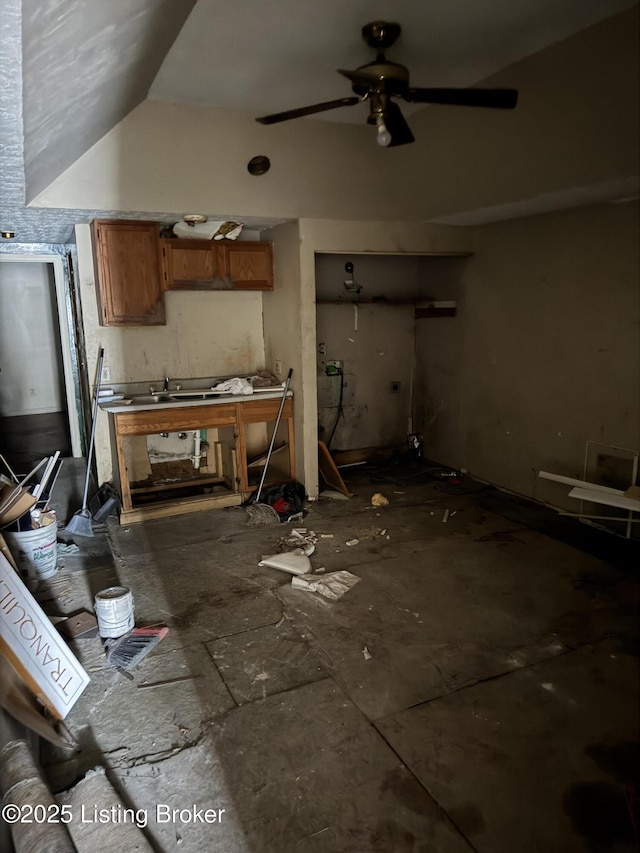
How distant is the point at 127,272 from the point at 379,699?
135 inches

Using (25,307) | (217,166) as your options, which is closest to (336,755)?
(217,166)

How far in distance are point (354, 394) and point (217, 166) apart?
2526 mm

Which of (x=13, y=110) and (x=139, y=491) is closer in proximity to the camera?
(x=13, y=110)

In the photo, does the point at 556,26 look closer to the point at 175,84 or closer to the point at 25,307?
the point at 175,84

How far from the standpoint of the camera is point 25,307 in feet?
23.7

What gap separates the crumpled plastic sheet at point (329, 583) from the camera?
3.05 metres

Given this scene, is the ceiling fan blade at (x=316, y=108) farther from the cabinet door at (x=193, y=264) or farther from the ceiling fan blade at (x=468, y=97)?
the cabinet door at (x=193, y=264)

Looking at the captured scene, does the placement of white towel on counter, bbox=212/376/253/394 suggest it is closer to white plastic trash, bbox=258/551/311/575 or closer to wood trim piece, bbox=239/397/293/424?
wood trim piece, bbox=239/397/293/424

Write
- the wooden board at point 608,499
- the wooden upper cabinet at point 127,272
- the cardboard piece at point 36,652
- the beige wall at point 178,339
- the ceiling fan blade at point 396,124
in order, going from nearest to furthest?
the cardboard piece at point 36,652 → the ceiling fan blade at point 396,124 → the wooden board at point 608,499 → the wooden upper cabinet at point 127,272 → the beige wall at point 178,339

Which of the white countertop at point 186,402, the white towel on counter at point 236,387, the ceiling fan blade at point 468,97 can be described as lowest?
the white countertop at point 186,402

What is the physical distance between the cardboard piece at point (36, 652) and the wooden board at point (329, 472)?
9.03ft

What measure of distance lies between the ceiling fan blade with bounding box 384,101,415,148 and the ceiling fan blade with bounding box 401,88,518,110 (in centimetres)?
7

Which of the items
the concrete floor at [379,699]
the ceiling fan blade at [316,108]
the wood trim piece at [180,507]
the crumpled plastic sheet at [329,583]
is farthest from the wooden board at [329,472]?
the ceiling fan blade at [316,108]

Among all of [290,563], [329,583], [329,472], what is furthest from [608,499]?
[329,472]
